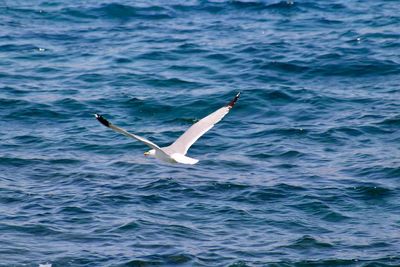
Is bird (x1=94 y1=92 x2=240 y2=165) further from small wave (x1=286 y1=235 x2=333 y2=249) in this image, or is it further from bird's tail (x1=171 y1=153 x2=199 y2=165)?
small wave (x1=286 y1=235 x2=333 y2=249)

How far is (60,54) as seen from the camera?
27938 mm

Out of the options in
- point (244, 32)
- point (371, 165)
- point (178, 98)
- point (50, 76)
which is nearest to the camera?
point (371, 165)

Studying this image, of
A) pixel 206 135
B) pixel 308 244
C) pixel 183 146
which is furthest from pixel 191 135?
pixel 206 135

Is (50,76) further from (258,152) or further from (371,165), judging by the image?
(371,165)

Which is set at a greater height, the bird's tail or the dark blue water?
the bird's tail

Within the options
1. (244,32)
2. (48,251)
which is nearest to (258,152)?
(48,251)

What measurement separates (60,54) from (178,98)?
5.63 meters

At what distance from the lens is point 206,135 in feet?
71.5

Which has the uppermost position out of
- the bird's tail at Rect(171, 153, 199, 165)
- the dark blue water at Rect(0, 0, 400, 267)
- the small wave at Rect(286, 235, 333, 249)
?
the bird's tail at Rect(171, 153, 199, 165)

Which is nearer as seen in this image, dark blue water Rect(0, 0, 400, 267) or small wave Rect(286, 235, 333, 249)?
small wave Rect(286, 235, 333, 249)

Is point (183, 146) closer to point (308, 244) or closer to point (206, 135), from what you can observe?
point (308, 244)

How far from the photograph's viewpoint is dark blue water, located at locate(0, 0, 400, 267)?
1652 cm

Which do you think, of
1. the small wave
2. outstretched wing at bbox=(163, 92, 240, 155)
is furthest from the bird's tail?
the small wave

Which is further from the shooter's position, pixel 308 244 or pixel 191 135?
pixel 191 135
